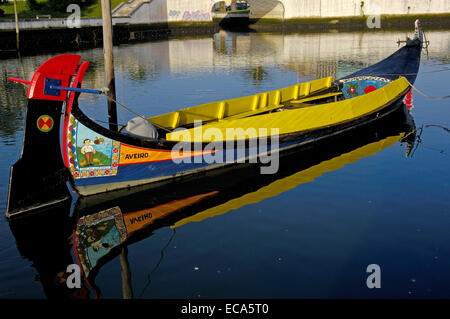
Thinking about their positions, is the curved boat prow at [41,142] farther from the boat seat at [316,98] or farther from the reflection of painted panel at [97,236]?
the boat seat at [316,98]

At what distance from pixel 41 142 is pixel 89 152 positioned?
1.34 meters

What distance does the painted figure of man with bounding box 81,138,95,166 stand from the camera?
12.6m

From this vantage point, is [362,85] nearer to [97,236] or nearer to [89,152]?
[89,152]

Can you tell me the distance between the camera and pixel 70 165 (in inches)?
502

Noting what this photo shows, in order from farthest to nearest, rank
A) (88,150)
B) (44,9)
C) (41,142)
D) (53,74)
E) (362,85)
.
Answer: (44,9) < (362,85) < (88,150) < (41,142) < (53,74)

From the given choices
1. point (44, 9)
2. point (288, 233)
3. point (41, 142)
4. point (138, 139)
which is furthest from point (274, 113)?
point (44, 9)

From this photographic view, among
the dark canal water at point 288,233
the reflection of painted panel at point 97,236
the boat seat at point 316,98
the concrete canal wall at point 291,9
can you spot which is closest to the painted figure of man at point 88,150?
the dark canal water at point 288,233

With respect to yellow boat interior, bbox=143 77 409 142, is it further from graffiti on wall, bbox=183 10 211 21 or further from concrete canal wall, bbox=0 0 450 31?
graffiti on wall, bbox=183 10 211 21

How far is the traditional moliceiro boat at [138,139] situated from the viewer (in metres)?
12.0

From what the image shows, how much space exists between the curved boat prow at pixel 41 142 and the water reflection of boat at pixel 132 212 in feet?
1.81

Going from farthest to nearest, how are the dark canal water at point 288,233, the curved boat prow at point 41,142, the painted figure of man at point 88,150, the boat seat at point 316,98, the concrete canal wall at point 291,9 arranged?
1. the concrete canal wall at point 291,9
2. the boat seat at point 316,98
3. the painted figure of man at point 88,150
4. the curved boat prow at point 41,142
5. the dark canal water at point 288,233

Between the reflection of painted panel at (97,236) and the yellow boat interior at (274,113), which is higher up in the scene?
the yellow boat interior at (274,113)

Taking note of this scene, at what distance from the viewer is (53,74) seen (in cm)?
1180
